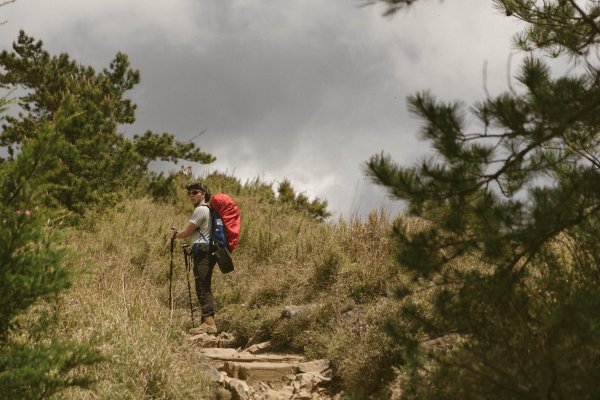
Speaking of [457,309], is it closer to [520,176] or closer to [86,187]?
[520,176]

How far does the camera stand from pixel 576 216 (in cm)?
333

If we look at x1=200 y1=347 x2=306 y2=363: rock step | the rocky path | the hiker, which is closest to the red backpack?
the hiker

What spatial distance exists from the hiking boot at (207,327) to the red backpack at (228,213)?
3.53ft

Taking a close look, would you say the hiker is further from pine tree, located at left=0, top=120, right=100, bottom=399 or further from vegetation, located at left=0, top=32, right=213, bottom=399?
pine tree, located at left=0, top=120, right=100, bottom=399

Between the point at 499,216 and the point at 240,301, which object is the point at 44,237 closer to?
the point at 499,216

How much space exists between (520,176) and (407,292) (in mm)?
999

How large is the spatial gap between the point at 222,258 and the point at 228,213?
664mm

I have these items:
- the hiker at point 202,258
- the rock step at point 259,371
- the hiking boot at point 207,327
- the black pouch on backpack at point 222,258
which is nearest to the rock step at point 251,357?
the rock step at point 259,371

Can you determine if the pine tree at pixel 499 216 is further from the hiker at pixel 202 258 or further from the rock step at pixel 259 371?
the hiker at pixel 202 258

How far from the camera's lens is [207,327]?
27.9 feet

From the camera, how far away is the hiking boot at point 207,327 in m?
8.38

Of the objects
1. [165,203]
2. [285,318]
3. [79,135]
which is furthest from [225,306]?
[165,203]

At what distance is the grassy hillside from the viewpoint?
544 cm

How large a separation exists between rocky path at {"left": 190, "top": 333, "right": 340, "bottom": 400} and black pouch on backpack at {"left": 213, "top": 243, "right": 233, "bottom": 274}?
1220 mm
